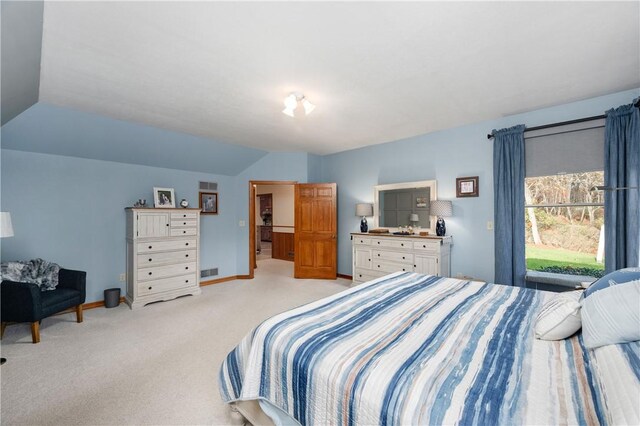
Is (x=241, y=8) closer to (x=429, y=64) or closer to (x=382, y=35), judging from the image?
(x=382, y=35)

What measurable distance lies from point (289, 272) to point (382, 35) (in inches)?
202

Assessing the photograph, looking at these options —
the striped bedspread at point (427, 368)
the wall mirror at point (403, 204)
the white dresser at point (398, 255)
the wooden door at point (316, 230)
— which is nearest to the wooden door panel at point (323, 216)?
the wooden door at point (316, 230)

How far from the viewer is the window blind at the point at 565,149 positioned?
3.04 m

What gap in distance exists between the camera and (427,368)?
1092 millimetres

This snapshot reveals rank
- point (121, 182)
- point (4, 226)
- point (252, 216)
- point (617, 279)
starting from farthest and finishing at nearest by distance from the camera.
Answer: point (252, 216) → point (121, 182) → point (4, 226) → point (617, 279)

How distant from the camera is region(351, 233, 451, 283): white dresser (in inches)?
153

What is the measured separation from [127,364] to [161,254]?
200 centimetres

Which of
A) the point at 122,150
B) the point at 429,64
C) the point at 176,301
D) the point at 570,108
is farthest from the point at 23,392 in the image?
the point at 570,108

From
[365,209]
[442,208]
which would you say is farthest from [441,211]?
[365,209]

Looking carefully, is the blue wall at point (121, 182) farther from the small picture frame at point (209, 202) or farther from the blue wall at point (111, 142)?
the small picture frame at point (209, 202)

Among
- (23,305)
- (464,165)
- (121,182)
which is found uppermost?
(464,165)

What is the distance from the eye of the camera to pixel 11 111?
2783 mm

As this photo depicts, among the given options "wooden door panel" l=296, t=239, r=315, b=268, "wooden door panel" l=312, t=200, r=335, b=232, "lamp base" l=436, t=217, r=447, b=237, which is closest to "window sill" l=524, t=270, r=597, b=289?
"lamp base" l=436, t=217, r=447, b=237

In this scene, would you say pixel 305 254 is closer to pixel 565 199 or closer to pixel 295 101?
pixel 295 101
